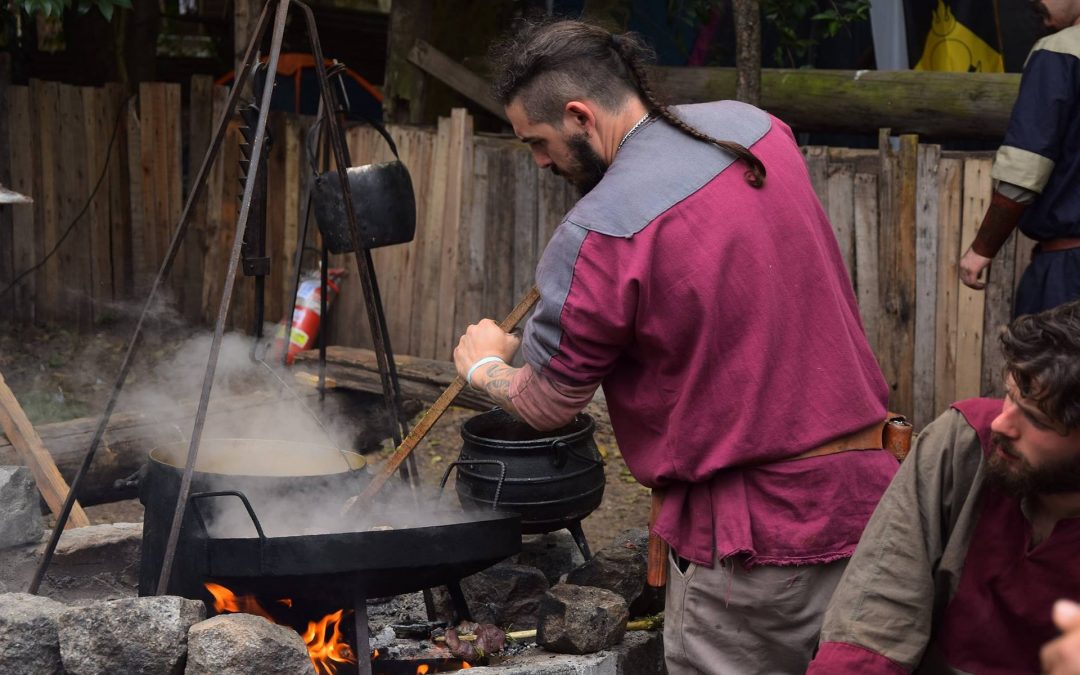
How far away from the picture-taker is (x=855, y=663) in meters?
2.39

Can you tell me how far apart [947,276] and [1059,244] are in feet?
4.94

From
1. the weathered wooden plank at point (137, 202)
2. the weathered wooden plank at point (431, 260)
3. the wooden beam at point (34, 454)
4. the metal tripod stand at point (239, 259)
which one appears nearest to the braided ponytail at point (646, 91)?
the metal tripod stand at point (239, 259)

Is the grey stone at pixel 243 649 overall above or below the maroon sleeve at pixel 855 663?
below

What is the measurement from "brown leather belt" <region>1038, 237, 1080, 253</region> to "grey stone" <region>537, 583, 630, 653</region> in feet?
6.96

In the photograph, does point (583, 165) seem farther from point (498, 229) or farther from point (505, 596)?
point (498, 229)

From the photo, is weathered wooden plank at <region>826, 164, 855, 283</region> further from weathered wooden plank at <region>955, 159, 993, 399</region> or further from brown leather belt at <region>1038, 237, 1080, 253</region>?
brown leather belt at <region>1038, 237, 1080, 253</region>

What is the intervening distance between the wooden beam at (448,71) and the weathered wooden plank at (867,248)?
2.67 meters

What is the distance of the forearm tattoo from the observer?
2.94 metres

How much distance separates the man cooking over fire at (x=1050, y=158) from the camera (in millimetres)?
4445

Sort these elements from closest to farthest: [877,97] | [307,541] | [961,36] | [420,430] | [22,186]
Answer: [307,541] < [420,430] < [877,97] < [961,36] < [22,186]

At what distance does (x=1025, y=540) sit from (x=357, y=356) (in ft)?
18.5

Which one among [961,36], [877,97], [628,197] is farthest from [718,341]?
[961,36]

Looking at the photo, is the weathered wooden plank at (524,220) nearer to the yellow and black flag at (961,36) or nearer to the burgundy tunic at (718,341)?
the yellow and black flag at (961,36)

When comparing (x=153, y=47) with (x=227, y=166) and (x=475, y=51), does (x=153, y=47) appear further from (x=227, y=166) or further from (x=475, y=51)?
(x=475, y=51)
